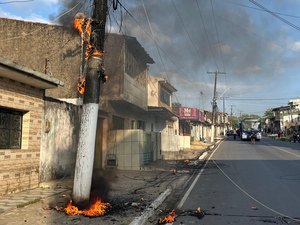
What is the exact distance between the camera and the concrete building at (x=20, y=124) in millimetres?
9055

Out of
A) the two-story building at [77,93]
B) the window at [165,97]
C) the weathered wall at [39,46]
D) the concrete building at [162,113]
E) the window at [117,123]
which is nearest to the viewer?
the two-story building at [77,93]

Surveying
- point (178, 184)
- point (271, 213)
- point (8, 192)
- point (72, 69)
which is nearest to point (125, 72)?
point (72, 69)

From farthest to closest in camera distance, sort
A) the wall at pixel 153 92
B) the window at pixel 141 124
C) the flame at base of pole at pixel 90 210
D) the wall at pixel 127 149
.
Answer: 1. the wall at pixel 153 92
2. the window at pixel 141 124
3. the wall at pixel 127 149
4. the flame at base of pole at pixel 90 210

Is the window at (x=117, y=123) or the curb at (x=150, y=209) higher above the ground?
the window at (x=117, y=123)

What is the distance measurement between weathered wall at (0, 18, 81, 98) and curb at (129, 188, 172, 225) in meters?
11.0

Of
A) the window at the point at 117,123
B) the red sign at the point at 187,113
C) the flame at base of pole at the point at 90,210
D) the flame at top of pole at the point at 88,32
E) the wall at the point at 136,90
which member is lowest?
the flame at base of pole at the point at 90,210

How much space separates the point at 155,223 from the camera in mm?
7164

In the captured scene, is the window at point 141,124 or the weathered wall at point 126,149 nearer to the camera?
the weathered wall at point 126,149

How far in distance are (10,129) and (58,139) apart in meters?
2.81

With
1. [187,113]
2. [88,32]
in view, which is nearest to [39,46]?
[88,32]

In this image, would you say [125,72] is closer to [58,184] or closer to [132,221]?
[58,184]

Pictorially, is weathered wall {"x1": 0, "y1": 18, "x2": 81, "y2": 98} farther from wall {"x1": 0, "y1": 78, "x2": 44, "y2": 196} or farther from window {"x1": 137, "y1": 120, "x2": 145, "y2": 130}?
window {"x1": 137, "y1": 120, "x2": 145, "y2": 130}

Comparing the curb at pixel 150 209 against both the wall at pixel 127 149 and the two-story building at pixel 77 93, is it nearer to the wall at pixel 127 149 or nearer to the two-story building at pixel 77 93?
the two-story building at pixel 77 93

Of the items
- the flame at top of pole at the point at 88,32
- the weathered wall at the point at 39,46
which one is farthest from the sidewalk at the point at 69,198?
the weathered wall at the point at 39,46
